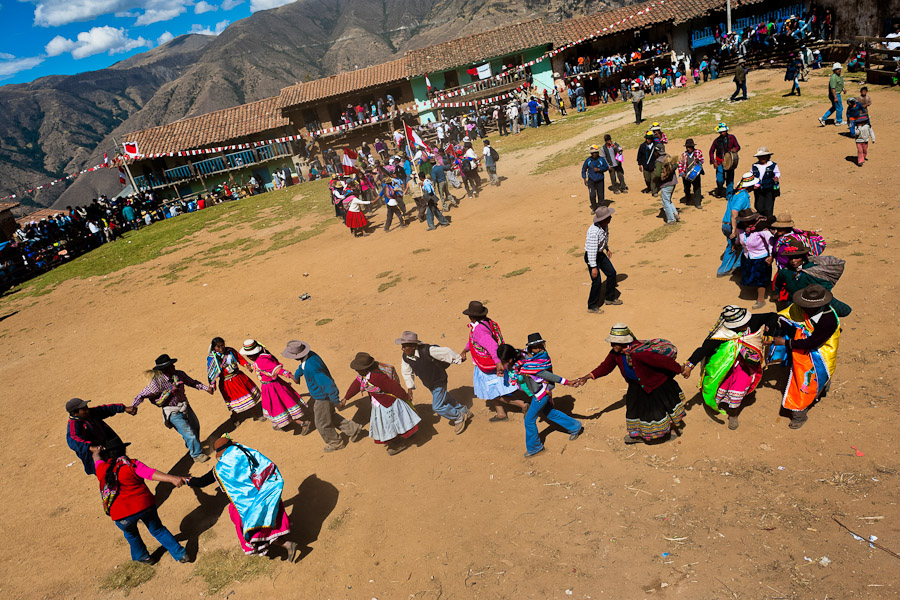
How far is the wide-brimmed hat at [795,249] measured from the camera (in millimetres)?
5680

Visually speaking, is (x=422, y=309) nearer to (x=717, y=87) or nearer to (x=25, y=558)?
(x=25, y=558)

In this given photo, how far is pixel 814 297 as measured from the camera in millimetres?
4852

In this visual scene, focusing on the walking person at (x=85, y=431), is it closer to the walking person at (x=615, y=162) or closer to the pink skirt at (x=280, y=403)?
the pink skirt at (x=280, y=403)

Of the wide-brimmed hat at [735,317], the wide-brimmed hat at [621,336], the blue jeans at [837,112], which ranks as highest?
the blue jeans at [837,112]

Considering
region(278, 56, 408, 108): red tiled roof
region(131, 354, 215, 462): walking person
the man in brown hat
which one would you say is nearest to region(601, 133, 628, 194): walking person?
the man in brown hat

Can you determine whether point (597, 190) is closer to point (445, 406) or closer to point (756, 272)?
point (756, 272)

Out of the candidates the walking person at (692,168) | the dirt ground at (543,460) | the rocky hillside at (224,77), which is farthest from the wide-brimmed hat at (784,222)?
the rocky hillside at (224,77)

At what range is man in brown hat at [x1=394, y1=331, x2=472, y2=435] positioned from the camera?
631 centimetres

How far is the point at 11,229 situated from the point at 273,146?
50.6 ft

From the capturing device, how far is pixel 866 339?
20.4ft

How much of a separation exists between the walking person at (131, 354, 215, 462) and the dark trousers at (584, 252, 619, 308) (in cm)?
591

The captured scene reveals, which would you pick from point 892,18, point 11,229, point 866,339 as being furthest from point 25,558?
point 892,18

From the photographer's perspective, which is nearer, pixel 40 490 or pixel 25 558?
pixel 25 558

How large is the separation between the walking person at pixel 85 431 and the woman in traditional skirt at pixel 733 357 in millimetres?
6432
